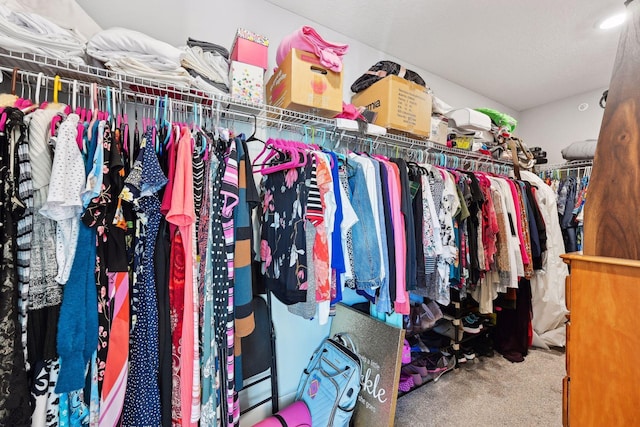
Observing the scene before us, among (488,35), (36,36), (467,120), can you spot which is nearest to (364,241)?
(36,36)

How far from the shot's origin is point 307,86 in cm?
135

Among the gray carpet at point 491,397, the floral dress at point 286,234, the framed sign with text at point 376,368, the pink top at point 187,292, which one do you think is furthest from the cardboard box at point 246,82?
the gray carpet at point 491,397

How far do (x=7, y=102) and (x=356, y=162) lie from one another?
1.23 m

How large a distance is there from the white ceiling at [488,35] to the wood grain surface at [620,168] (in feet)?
4.11

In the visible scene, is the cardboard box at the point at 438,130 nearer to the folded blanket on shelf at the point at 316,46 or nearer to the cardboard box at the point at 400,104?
the cardboard box at the point at 400,104

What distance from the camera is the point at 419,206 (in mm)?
1450

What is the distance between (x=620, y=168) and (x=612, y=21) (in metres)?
1.93

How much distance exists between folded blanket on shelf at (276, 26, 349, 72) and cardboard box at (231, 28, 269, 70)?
0.14 meters

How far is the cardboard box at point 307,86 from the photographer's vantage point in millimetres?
1329

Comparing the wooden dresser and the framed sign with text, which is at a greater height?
the wooden dresser

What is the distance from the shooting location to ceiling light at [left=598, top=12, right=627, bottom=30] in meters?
1.77

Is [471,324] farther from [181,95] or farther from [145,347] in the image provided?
[181,95]

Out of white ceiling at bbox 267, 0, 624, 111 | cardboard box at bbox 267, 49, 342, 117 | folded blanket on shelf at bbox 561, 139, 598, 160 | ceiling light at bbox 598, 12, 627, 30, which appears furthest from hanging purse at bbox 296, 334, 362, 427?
folded blanket on shelf at bbox 561, 139, 598, 160

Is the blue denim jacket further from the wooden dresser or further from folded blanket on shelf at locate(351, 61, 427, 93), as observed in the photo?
folded blanket on shelf at locate(351, 61, 427, 93)
